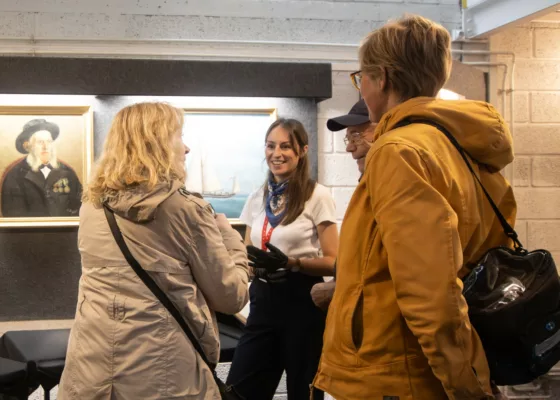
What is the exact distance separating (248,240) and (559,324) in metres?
2.10

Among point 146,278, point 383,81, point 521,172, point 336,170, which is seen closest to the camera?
point 383,81

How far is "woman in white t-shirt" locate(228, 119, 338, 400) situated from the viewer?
3.07m

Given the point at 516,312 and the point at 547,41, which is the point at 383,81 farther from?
the point at 547,41

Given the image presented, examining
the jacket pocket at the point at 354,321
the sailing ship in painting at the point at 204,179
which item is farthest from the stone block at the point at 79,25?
the jacket pocket at the point at 354,321

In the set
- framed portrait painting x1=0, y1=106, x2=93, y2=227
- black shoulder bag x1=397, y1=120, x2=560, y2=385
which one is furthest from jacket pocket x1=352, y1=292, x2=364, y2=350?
framed portrait painting x1=0, y1=106, x2=93, y2=227

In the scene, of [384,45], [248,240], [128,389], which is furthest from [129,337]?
[248,240]

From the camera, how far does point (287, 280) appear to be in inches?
123

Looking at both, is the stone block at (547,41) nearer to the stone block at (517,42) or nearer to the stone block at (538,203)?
the stone block at (517,42)

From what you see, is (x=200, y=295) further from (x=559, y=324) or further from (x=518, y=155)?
(x=518, y=155)

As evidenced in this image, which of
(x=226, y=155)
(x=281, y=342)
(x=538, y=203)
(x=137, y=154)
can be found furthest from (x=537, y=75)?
(x=137, y=154)

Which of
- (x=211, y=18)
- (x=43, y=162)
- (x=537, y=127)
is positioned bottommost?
(x=43, y=162)

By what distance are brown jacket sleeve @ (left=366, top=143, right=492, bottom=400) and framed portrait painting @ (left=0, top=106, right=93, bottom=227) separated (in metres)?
3.01

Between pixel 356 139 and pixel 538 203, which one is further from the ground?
pixel 356 139

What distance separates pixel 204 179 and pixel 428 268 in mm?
3022
